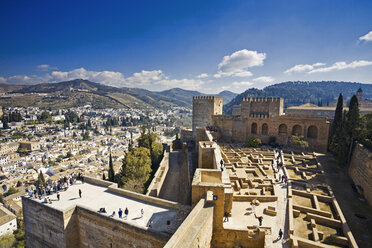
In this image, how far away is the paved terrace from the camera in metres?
7.59

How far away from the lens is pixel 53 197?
10312mm

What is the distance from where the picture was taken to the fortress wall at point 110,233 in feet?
23.3

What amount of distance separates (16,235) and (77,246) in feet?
100

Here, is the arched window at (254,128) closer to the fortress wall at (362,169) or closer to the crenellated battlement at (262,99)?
the crenellated battlement at (262,99)

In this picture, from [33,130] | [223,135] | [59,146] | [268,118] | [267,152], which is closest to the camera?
[267,152]

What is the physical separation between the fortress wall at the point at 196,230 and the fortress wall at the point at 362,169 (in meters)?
10.6

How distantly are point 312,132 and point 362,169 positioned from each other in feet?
32.0

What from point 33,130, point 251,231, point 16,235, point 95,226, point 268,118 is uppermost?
point 268,118

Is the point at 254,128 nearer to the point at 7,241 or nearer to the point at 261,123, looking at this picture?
the point at 261,123

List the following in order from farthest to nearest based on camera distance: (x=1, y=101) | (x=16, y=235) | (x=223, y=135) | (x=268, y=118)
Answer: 1. (x=1, y=101)
2. (x=16, y=235)
3. (x=223, y=135)
4. (x=268, y=118)

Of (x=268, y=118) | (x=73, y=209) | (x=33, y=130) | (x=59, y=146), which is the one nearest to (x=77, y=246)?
(x=73, y=209)

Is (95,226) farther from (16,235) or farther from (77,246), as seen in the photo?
(16,235)

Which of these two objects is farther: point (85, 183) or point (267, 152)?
point (267, 152)

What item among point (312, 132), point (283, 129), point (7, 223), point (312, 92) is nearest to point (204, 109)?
point (283, 129)
